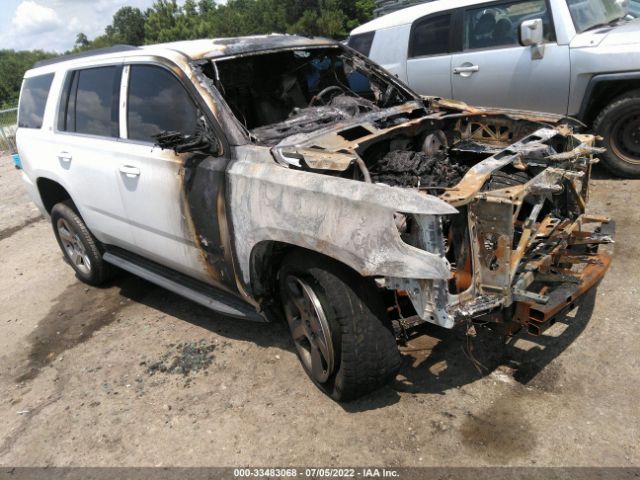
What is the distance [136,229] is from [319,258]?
177 centimetres

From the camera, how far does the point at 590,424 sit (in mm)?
2521

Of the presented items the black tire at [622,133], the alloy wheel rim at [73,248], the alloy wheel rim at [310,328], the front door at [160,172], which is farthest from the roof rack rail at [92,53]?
the black tire at [622,133]

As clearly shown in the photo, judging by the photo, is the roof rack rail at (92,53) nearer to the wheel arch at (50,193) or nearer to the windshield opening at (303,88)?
the windshield opening at (303,88)

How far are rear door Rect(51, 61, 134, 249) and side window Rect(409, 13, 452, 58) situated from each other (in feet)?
13.0

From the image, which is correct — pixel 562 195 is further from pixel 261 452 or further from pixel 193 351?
pixel 193 351

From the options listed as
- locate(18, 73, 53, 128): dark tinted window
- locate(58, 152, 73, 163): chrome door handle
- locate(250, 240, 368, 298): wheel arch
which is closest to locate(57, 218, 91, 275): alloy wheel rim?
locate(58, 152, 73, 163): chrome door handle

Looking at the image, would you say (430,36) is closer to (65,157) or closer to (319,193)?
(65,157)

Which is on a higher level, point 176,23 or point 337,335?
point 176,23

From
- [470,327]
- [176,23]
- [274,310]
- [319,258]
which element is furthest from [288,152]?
[176,23]

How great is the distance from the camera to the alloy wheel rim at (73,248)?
481cm

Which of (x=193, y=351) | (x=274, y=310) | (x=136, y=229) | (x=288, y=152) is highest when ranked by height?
(x=288, y=152)

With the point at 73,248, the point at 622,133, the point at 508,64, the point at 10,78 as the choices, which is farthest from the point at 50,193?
the point at 10,78

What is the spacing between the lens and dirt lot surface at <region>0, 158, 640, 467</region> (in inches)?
99.8

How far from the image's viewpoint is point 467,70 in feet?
19.5
